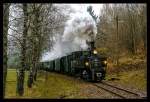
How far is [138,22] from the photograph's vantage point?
31.7 metres

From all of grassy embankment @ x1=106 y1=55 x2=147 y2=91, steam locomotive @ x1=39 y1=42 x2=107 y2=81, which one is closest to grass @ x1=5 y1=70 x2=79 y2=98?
steam locomotive @ x1=39 y1=42 x2=107 y2=81

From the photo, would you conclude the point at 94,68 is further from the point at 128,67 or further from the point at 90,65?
the point at 128,67

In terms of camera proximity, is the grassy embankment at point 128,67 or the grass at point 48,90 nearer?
the grass at point 48,90

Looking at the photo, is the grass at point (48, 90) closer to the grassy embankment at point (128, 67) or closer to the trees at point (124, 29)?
the grassy embankment at point (128, 67)

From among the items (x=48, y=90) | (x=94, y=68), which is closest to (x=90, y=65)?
(x=94, y=68)

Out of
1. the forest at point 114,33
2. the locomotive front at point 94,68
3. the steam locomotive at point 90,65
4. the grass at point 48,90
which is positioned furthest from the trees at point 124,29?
the grass at point 48,90

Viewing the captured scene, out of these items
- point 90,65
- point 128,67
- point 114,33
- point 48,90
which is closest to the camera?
point 48,90

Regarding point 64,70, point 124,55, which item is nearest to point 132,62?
point 124,55

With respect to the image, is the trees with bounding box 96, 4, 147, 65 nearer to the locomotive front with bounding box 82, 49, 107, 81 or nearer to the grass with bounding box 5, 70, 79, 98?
the locomotive front with bounding box 82, 49, 107, 81

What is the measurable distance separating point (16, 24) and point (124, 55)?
17.8 metres

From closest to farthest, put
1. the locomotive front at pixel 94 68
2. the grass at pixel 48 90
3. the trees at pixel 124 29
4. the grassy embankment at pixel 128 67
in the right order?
the grass at pixel 48 90 → the locomotive front at pixel 94 68 → the grassy embankment at pixel 128 67 → the trees at pixel 124 29

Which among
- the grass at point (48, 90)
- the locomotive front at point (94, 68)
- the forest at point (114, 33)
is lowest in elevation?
the grass at point (48, 90)

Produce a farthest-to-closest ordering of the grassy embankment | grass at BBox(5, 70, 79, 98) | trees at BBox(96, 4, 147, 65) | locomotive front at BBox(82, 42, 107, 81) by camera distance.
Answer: trees at BBox(96, 4, 147, 65) → the grassy embankment → locomotive front at BBox(82, 42, 107, 81) → grass at BBox(5, 70, 79, 98)

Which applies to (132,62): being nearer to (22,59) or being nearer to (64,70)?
(64,70)
